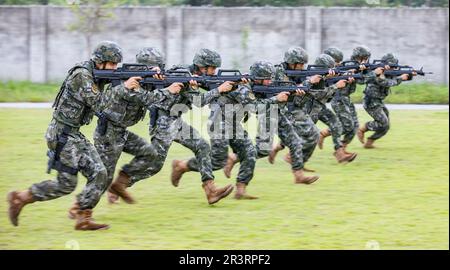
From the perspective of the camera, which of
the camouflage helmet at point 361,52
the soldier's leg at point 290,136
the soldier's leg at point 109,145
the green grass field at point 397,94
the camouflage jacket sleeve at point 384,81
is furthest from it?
the green grass field at point 397,94

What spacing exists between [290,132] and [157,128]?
2.10 meters

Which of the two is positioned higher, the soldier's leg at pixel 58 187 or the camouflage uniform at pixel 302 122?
the camouflage uniform at pixel 302 122

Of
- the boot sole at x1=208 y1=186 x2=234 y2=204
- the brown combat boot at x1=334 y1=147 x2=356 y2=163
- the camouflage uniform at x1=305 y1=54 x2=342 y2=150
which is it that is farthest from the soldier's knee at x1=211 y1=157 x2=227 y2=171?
the brown combat boot at x1=334 y1=147 x2=356 y2=163

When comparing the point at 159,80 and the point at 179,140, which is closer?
the point at 159,80

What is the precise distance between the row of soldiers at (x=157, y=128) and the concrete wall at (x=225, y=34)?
37.6 feet

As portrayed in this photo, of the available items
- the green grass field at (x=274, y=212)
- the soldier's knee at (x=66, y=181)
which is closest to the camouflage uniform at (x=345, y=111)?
the green grass field at (x=274, y=212)

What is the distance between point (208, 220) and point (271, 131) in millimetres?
2446

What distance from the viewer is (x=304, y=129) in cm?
1312

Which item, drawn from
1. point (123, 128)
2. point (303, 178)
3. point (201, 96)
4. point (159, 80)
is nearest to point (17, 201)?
point (123, 128)

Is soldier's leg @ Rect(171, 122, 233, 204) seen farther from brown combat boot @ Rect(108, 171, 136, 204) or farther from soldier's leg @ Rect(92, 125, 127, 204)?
soldier's leg @ Rect(92, 125, 127, 204)

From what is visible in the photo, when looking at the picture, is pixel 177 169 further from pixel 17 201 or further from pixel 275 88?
pixel 17 201

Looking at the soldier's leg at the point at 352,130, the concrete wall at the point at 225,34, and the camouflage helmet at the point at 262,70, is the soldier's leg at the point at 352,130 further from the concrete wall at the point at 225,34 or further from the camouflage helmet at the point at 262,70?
the concrete wall at the point at 225,34

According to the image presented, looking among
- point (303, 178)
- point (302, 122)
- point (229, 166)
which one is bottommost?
point (303, 178)

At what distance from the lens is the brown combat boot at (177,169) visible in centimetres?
1199
